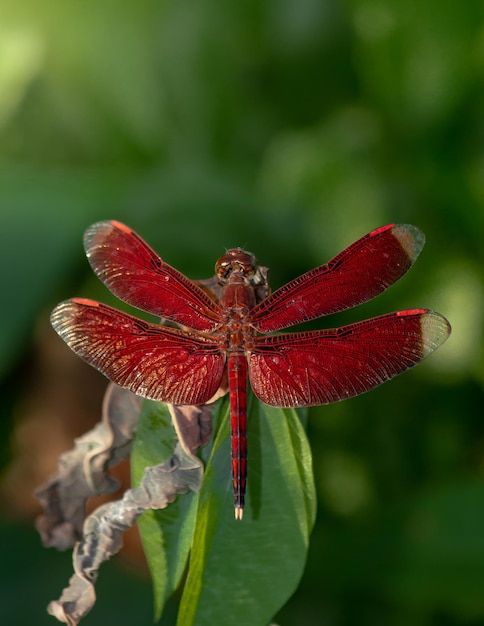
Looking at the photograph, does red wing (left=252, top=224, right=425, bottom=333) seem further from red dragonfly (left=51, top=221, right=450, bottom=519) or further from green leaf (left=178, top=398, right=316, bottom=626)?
green leaf (left=178, top=398, right=316, bottom=626)

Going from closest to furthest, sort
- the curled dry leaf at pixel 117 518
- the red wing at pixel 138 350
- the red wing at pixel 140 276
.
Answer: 1. the curled dry leaf at pixel 117 518
2. the red wing at pixel 138 350
3. the red wing at pixel 140 276

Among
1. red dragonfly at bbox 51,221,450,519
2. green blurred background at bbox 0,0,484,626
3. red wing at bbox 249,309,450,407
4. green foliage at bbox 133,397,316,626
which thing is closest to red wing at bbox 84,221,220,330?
red dragonfly at bbox 51,221,450,519

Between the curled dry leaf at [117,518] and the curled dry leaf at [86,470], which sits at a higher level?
the curled dry leaf at [86,470]

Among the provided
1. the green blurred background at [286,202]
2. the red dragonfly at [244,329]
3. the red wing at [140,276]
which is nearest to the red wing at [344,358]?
the red dragonfly at [244,329]

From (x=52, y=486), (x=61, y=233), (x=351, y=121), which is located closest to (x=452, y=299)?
(x=351, y=121)

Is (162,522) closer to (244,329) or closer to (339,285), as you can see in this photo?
(244,329)

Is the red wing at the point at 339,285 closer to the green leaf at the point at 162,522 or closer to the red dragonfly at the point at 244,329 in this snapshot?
the red dragonfly at the point at 244,329

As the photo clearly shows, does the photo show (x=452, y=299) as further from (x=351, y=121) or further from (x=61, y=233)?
(x=61, y=233)

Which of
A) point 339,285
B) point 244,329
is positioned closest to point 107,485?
point 244,329
